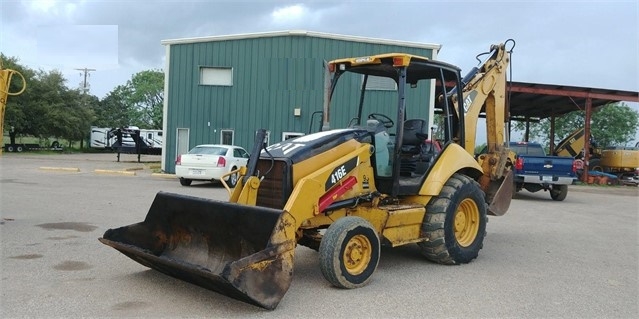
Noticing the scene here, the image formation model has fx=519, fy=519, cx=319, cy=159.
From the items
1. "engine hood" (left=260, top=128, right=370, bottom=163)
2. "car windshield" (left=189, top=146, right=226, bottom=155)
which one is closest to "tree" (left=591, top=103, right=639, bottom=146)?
"car windshield" (left=189, top=146, right=226, bottom=155)

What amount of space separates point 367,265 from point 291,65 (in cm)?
1730

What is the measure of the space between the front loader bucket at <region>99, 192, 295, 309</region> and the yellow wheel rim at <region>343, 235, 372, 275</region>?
0.85m

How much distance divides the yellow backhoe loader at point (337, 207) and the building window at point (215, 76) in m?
15.8

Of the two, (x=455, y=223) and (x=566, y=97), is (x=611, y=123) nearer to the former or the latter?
(x=566, y=97)

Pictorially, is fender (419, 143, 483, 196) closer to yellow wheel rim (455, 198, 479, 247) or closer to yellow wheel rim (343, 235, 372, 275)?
yellow wheel rim (455, 198, 479, 247)

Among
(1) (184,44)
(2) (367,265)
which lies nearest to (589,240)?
(2) (367,265)

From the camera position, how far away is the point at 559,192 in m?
16.7

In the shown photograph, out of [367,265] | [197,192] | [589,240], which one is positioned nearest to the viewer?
[367,265]

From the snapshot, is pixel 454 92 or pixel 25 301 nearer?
pixel 25 301

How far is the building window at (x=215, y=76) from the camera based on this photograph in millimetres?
22359

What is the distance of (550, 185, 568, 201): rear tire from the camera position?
16656 millimetres

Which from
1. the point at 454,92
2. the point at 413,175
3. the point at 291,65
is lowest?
the point at 413,175

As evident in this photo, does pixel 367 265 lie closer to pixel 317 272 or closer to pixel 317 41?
pixel 317 272

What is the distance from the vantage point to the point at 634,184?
85.3 feet
